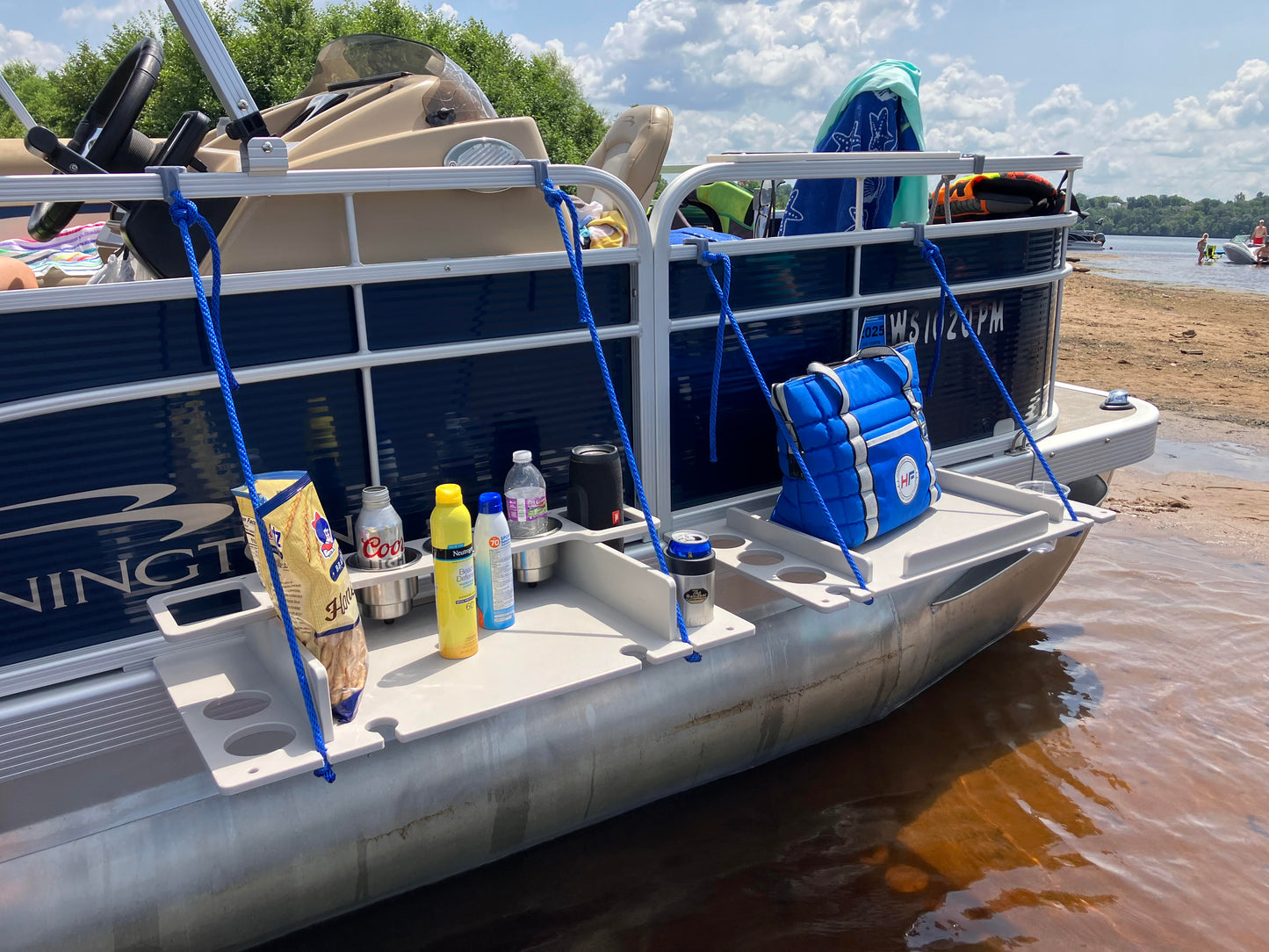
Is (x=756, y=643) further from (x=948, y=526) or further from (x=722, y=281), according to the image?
(x=722, y=281)

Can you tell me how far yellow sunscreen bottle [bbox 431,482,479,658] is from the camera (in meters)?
2.26

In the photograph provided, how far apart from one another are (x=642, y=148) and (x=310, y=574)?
3196mm

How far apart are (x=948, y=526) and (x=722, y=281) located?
1121 millimetres

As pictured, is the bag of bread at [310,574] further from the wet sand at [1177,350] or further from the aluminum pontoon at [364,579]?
the wet sand at [1177,350]

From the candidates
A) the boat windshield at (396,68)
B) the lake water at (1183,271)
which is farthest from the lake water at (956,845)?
the lake water at (1183,271)

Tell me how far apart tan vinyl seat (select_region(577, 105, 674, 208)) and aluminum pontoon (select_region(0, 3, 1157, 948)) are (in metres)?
1.60

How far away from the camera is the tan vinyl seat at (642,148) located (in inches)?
182

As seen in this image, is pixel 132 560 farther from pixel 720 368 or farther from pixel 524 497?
pixel 720 368

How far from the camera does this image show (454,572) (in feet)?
7.47

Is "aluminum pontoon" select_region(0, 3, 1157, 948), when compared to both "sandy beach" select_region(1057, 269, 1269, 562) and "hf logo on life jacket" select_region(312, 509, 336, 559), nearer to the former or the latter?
"hf logo on life jacket" select_region(312, 509, 336, 559)

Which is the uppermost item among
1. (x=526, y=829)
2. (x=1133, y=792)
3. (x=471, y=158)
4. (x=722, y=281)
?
(x=471, y=158)

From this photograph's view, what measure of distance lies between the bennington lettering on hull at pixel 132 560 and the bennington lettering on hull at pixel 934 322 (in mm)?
2426

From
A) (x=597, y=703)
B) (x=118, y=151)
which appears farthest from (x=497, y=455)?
(x=118, y=151)

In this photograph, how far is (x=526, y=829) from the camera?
8.89ft
